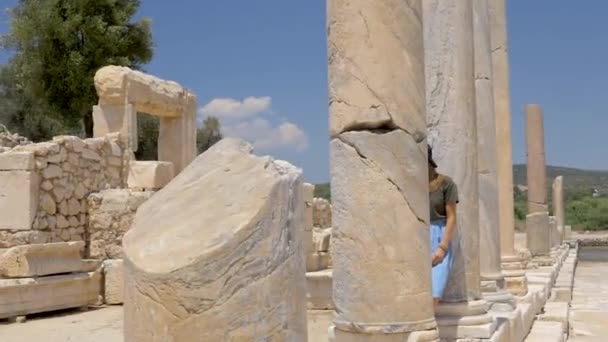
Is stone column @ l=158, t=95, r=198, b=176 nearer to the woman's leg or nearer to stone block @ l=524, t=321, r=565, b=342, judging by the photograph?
stone block @ l=524, t=321, r=565, b=342

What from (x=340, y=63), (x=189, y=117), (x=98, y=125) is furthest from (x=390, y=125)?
(x=189, y=117)

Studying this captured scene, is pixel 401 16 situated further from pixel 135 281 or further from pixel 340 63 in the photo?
pixel 135 281

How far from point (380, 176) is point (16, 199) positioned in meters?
8.19

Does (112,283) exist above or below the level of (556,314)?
above

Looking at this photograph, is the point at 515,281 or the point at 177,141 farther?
the point at 177,141

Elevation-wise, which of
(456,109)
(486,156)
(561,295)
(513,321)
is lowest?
(561,295)

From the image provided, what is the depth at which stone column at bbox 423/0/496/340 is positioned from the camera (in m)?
6.59

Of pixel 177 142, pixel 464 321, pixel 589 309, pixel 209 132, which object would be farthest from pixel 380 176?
pixel 209 132

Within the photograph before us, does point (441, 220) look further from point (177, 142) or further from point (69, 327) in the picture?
point (177, 142)

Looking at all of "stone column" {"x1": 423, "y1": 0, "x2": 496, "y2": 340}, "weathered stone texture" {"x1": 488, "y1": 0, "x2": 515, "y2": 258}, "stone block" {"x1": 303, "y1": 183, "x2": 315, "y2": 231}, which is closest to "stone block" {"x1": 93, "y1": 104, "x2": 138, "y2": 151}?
"stone block" {"x1": 303, "y1": 183, "x2": 315, "y2": 231}

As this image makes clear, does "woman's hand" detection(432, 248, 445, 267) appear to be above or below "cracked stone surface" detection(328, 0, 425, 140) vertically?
below

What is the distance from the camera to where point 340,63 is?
16.5ft

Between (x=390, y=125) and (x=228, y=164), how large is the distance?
207cm

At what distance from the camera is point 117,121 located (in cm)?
1530
